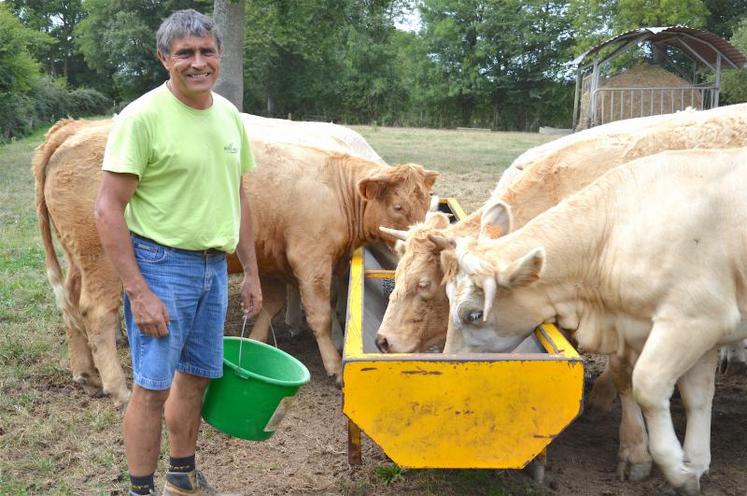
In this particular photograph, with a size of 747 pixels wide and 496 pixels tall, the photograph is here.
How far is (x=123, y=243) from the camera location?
3080 millimetres

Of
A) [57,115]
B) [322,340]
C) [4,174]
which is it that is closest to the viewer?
[322,340]

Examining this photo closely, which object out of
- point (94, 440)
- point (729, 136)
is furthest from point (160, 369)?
point (729, 136)

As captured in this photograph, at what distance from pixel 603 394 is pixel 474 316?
1.63 m

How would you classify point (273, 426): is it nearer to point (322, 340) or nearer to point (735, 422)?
point (322, 340)

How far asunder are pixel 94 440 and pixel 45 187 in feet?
5.52

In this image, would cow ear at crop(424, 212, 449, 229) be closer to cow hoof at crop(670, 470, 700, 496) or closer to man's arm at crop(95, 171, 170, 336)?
cow hoof at crop(670, 470, 700, 496)

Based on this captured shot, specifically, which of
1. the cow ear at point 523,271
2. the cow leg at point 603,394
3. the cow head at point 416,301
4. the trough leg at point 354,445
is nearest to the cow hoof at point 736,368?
the cow leg at point 603,394

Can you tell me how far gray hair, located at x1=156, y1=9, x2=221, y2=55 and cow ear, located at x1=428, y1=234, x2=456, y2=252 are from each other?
Result: 1.73 m

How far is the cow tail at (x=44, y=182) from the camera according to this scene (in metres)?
5.12

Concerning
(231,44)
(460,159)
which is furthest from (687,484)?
(460,159)

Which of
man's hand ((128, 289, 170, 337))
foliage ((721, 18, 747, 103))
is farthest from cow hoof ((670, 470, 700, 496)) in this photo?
foliage ((721, 18, 747, 103))

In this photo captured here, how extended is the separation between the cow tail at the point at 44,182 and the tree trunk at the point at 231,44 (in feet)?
36.8

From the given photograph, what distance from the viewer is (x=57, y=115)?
41719 millimetres

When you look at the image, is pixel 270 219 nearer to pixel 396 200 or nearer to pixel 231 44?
pixel 396 200
